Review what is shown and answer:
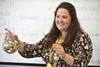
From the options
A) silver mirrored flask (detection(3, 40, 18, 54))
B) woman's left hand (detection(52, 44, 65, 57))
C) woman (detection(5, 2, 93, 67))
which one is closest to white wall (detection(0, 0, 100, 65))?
woman (detection(5, 2, 93, 67))

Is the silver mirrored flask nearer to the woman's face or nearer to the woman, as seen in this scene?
the woman

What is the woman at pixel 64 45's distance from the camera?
1.69 meters

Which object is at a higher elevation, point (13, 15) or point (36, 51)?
point (13, 15)

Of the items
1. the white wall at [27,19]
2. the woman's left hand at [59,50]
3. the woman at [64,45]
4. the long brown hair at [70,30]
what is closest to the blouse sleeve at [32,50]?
the woman at [64,45]

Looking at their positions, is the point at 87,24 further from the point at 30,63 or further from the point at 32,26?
the point at 30,63

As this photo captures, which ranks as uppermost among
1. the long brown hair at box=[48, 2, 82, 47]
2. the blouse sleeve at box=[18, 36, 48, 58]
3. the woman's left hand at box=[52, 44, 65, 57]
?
the long brown hair at box=[48, 2, 82, 47]

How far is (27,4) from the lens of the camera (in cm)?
239

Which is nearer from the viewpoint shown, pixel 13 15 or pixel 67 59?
pixel 67 59

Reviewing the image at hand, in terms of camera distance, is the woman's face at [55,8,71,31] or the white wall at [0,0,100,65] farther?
the white wall at [0,0,100,65]

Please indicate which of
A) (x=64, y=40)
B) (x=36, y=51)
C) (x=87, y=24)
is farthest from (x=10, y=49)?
(x=87, y=24)

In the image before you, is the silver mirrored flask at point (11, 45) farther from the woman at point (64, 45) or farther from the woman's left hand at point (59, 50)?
the woman's left hand at point (59, 50)

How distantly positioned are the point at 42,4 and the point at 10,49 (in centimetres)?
71

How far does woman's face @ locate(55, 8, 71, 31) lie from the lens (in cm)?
194

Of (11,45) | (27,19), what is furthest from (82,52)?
(27,19)
